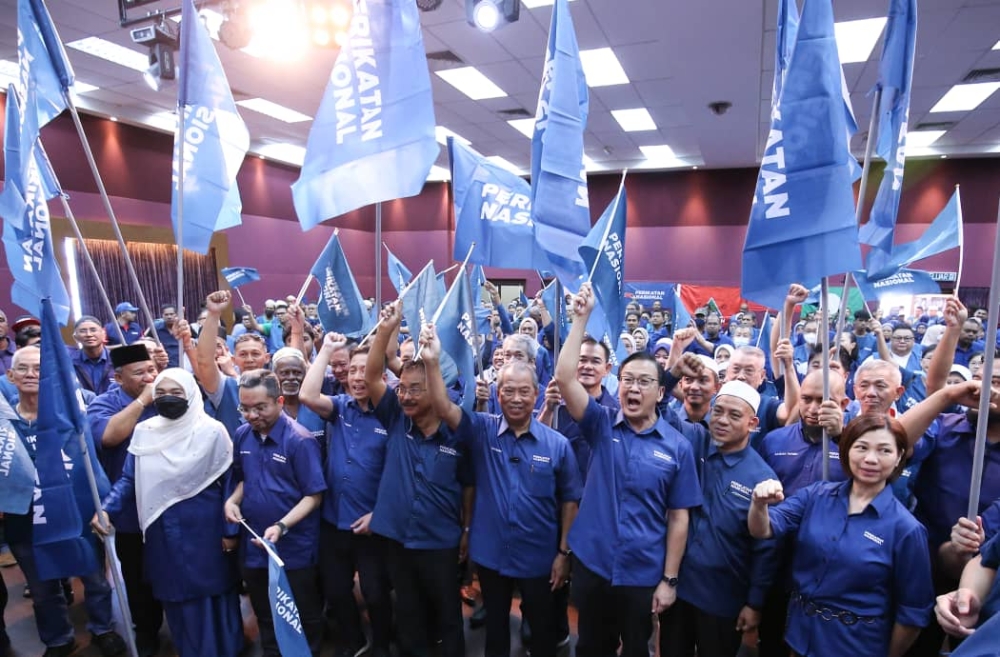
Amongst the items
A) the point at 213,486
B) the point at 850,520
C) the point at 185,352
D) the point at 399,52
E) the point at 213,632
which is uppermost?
the point at 399,52

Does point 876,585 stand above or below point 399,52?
below

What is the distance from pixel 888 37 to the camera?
8.37 feet

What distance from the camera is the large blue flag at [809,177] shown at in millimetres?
2172

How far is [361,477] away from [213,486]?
75 centimetres

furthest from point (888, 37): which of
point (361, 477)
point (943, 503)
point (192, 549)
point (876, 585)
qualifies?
point (192, 549)

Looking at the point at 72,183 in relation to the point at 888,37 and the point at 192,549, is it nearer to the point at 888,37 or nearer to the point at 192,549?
the point at 192,549

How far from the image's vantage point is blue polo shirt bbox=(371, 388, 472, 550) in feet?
9.12

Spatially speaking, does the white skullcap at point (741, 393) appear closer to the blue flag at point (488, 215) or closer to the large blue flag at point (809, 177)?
the large blue flag at point (809, 177)

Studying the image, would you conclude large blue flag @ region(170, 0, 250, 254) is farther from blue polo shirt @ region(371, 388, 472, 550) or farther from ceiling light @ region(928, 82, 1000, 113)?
ceiling light @ region(928, 82, 1000, 113)

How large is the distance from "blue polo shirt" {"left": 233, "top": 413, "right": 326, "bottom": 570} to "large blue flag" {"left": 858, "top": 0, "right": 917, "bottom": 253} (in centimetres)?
289

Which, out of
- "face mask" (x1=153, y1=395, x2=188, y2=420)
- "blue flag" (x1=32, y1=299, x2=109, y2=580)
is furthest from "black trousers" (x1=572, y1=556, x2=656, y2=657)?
"blue flag" (x1=32, y1=299, x2=109, y2=580)

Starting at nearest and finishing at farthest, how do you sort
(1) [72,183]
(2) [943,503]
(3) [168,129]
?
(2) [943,503]
(1) [72,183]
(3) [168,129]

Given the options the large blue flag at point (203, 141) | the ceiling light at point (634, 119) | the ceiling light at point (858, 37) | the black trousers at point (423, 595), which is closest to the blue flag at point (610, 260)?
the black trousers at point (423, 595)

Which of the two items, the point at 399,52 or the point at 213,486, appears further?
the point at 213,486
